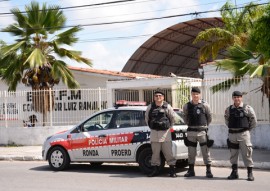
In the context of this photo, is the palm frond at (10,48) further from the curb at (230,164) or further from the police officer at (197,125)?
the police officer at (197,125)

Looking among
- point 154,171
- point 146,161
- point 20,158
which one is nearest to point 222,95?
point 146,161

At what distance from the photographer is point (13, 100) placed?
17.7 metres

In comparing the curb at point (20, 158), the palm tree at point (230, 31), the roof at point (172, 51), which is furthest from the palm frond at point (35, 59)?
the roof at point (172, 51)

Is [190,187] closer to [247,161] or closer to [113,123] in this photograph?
[247,161]

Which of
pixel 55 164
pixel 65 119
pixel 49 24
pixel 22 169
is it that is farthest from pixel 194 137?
pixel 49 24

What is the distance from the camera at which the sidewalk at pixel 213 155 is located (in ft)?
36.6

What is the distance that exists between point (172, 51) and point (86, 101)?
18.6 metres

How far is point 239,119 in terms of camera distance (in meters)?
9.00

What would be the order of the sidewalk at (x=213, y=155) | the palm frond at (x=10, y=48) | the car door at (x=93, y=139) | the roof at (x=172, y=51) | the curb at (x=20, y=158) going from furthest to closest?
1. the roof at (x=172, y=51)
2. the palm frond at (x=10, y=48)
3. the curb at (x=20, y=158)
4. the sidewalk at (x=213, y=155)
5. the car door at (x=93, y=139)

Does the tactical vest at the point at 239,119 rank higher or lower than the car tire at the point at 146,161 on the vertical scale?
higher

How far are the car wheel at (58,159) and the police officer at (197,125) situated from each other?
3183 mm

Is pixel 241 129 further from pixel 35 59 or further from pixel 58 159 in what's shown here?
pixel 35 59

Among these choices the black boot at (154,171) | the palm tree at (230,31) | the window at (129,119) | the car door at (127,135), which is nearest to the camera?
the black boot at (154,171)

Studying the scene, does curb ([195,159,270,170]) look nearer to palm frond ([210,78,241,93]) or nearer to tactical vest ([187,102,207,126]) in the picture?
tactical vest ([187,102,207,126])
